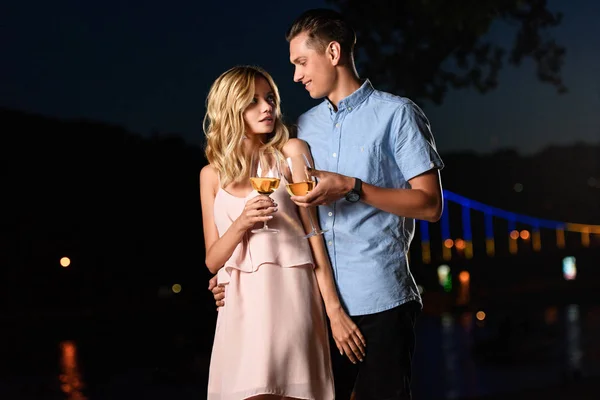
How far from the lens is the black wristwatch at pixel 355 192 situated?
79.4 inches

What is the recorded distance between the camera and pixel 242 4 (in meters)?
16.2

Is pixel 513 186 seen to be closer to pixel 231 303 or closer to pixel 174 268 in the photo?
pixel 174 268

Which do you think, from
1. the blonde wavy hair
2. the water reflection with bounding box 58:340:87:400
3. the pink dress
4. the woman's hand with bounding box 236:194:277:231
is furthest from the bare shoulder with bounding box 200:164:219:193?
the water reflection with bounding box 58:340:87:400

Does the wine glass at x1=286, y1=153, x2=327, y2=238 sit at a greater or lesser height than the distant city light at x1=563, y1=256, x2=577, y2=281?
greater

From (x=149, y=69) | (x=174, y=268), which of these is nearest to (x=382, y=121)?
(x=174, y=268)

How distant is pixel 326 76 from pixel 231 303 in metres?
0.62

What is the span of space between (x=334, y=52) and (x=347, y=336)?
70cm

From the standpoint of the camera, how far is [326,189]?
1.98 m

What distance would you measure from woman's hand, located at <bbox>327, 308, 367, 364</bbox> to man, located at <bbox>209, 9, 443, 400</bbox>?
2cm

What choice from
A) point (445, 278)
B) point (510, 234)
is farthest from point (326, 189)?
point (510, 234)

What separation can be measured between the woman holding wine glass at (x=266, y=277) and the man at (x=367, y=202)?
0.05m

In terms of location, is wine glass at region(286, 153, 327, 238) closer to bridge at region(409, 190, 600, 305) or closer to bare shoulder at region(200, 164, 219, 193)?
bare shoulder at region(200, 164, 219, 193)

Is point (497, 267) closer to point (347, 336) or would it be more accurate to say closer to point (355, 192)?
point (347, 336)

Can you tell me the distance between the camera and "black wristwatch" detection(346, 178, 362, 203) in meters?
2.02
